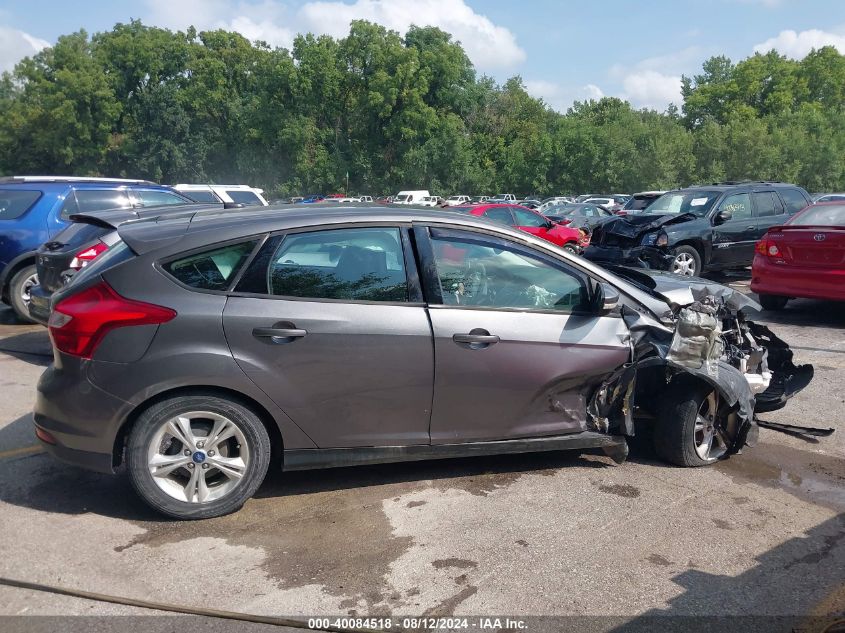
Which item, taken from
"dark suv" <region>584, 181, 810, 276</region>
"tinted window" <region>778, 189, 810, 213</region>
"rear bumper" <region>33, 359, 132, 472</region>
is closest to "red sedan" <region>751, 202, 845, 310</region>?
"dark suv" <region>584, 181, 810, 276</region>

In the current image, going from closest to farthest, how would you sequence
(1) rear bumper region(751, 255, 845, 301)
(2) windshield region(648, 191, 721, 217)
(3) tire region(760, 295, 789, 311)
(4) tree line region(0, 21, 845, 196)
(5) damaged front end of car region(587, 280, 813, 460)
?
1. (5) damaged front end of car region(587, 280, 813, 460)
2. (1) rear bumper region(751, 255, 845, 301)
3. (3) tire region(760, 295, 789, 311)
4. (2) windshield region(648, 191, 721, 217)
5. (4) tree line region(0, 21, 845, 196)

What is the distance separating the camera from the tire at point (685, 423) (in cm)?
473

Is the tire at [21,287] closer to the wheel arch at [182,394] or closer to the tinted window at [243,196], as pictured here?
the wheel arch at [182,394]

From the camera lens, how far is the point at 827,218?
9578 mm

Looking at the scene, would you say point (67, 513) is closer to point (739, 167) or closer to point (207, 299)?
point (207, 299)

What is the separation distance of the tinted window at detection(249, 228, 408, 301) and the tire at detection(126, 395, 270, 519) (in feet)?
2.42

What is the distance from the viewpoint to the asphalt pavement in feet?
10.9

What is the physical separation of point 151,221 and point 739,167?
53293 millimetres

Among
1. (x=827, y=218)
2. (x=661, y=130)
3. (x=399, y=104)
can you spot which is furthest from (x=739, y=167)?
(x=827, y=218)

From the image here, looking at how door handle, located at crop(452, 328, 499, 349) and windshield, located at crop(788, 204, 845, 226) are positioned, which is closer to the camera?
door handle, located at crop(452, 328, 499, 349)

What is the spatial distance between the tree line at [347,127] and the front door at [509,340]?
5077 centimetres

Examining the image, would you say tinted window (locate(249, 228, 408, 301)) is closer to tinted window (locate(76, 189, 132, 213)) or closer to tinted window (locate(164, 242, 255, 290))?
tinted window (locate(164, 242, 255, 290))

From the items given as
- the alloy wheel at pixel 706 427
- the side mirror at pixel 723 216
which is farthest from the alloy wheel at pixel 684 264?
the alloy wheel at pixel 706 427

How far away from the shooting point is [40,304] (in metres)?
7.35
